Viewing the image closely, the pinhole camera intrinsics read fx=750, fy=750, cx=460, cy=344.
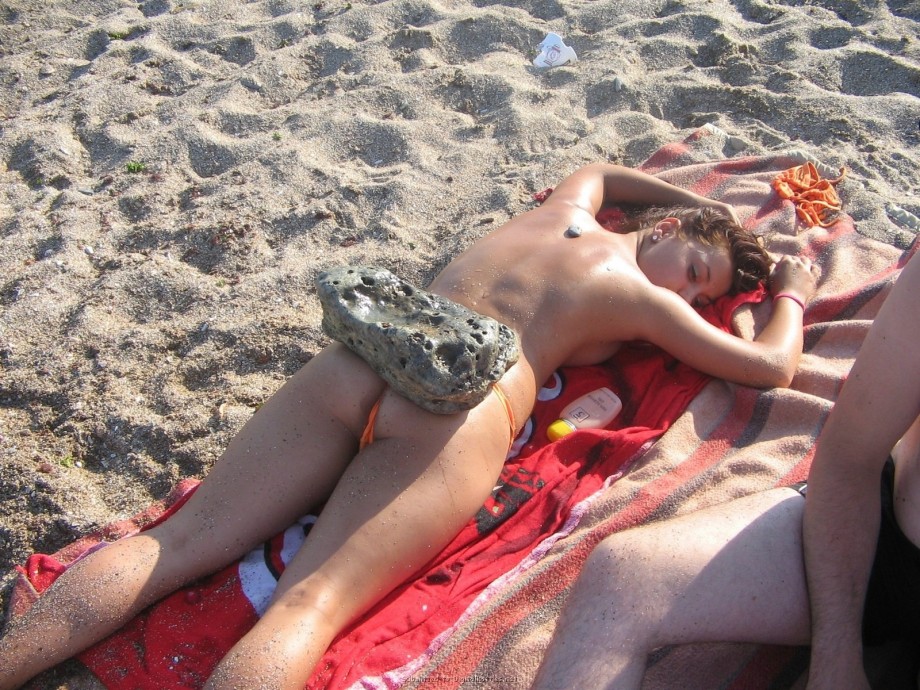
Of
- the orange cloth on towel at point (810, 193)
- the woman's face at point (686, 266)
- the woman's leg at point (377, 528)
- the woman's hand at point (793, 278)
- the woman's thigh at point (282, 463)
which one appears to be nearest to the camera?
the woman's leg at point (377, 528)

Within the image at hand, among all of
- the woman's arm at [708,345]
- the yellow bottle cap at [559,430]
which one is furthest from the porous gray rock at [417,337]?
the woman's arm at [708,345]

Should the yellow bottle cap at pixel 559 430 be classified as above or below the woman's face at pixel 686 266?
below

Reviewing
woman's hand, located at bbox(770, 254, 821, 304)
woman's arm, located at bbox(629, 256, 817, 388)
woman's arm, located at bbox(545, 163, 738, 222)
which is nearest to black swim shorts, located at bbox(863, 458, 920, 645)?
woman's arm, located at bbox(629, 256, 817, 388)

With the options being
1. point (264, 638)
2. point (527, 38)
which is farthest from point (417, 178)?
point (264, 638)

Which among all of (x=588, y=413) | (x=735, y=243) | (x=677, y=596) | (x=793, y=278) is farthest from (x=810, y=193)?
(x=677, y=596)

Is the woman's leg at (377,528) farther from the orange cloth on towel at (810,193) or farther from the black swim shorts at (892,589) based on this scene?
the orange cloth on towel at (810,193)

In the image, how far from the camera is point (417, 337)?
236 centimetres

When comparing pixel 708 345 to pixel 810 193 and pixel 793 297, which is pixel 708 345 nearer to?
pixel 793 297

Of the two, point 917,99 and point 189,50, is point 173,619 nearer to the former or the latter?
point 189,50

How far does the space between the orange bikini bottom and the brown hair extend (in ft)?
4.21

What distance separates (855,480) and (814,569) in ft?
0.80

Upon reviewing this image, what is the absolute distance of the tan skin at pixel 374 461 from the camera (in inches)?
82.4

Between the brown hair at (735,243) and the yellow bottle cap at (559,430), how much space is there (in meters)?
1.07

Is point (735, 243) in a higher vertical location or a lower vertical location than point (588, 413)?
higher
